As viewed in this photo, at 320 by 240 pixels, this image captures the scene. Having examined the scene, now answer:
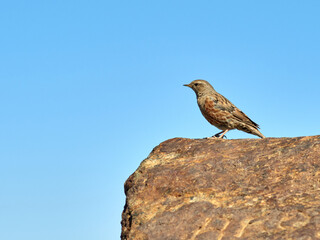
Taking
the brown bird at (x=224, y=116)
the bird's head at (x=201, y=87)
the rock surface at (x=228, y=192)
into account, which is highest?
the bird's head at (x=201, y=87)

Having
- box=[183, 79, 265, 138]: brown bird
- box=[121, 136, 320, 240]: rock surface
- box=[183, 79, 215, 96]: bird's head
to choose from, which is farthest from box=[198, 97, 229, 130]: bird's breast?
box=[121, 136, 320, 240]: rock surface

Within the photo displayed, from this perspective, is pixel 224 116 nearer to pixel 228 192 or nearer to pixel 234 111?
pixel 234 111

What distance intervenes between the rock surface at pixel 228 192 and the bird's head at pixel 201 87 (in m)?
5.08

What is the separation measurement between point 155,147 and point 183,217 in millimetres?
3023

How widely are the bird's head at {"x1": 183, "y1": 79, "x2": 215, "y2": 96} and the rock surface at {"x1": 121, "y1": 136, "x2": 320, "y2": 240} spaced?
508 centimetres

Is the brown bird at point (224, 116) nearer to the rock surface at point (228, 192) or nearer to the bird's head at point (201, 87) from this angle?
the bird's head at point (201, 87)

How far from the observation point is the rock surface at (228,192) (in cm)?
679

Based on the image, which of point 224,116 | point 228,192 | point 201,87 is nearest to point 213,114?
point 224,116

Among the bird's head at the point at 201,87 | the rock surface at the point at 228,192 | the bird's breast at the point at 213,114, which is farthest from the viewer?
the bird's head at the point at 201,87

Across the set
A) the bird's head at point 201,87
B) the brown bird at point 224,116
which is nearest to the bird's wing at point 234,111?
the brown bird at point 224,116

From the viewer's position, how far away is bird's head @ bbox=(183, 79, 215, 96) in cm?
1470

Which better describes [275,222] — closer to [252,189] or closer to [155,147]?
[252,189]

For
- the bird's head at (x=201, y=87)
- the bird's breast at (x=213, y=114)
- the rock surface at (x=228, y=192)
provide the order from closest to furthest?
the rock surface at (x=228, y=192) < the bird's breast at (x=213, y=114) < the bird's head at (x=201, y=87)

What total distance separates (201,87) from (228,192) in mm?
7298
